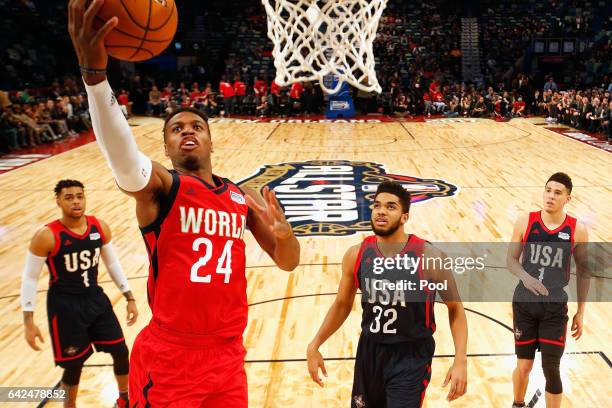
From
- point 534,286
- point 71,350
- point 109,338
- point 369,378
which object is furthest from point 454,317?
point 71,350

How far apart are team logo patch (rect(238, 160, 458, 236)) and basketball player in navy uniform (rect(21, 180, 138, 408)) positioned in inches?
160

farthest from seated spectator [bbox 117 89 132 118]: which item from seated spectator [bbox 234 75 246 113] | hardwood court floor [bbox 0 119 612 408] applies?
hardwood court floor [bbox 0 119 612 408]

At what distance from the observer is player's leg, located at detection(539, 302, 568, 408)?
3553mm

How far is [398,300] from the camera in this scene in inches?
117

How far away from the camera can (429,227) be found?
7891 millimetres

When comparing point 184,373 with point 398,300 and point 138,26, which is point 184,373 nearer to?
point 398,300

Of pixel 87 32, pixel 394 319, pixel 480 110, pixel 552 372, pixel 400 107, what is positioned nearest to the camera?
pixel 87 32

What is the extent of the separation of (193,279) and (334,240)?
5040 millimetres

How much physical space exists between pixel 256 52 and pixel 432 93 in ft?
28.7

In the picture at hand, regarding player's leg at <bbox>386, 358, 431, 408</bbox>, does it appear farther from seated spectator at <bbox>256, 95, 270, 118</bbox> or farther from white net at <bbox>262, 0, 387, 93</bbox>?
seated spectator at <bbox>256, 95, 270, 118</bbox>

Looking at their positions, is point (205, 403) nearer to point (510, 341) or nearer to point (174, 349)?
point (174, 349)

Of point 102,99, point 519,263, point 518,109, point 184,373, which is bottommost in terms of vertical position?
point 518,109

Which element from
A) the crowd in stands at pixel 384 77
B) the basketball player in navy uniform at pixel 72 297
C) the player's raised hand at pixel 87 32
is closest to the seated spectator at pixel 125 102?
the crowd in stands at pixel 384 77

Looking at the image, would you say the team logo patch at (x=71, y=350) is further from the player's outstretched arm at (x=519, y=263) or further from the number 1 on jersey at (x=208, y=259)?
the player's outstretched arm at (x=519, y=263)
